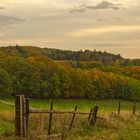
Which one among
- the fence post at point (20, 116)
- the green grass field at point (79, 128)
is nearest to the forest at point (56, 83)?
the green grass field at point (79, 128)

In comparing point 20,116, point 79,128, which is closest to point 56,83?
point 79,128

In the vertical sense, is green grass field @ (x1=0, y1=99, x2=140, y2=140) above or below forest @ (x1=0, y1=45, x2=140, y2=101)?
above

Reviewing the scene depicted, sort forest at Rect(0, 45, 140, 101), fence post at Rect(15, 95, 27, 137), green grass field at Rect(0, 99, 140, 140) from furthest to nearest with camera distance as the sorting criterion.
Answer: forest at Rect(0, 45, 140, 101)
green grass field at Rect(0, 99, 140, 140)
fence post at Rect(15, 95, 27, 137)

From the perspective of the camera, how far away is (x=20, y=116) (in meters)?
12.9

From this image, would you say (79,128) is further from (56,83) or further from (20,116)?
(56,83)

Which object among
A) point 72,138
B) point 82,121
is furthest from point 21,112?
point 82,121

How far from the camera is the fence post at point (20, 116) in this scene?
12898mm

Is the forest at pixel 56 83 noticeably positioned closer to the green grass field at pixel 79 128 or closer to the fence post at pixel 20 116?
the green grass field at pixel 79 128

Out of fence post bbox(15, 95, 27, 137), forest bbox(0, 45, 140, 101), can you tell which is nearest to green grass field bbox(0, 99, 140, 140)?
fence post bbox(15, 95, 27, 137)

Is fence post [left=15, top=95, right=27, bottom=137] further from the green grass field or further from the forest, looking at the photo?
the forest

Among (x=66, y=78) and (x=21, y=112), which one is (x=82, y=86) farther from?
(x=21, y=112)

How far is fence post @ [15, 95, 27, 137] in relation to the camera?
12898 mm

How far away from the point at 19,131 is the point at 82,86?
359 feet

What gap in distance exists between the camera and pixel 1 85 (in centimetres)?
9925
